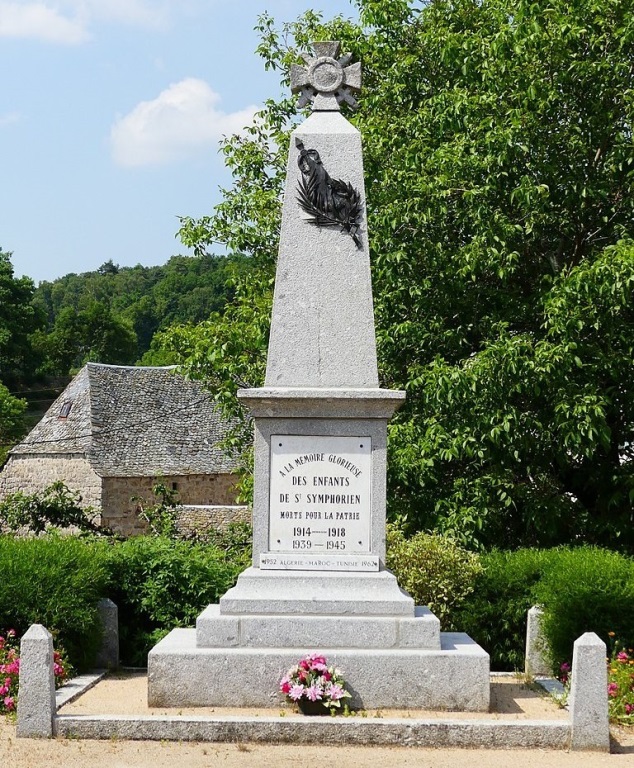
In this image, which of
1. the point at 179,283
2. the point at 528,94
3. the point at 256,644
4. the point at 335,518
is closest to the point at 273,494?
the point at 335,518

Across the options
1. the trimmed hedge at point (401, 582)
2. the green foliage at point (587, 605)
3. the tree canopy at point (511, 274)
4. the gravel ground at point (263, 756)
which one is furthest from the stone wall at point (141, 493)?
the gravel ground at point (263, 756)

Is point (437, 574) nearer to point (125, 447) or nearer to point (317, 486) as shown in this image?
point (317, 486)

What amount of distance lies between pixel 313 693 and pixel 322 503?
1610 millimetres

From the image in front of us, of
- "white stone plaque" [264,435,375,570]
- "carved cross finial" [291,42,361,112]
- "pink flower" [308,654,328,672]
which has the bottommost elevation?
"pink flower" [308,654,328,672]

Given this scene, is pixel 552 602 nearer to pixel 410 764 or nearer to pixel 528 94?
pixel 410 764

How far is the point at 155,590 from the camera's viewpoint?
10430 millimetres

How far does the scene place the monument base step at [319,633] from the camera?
791cm

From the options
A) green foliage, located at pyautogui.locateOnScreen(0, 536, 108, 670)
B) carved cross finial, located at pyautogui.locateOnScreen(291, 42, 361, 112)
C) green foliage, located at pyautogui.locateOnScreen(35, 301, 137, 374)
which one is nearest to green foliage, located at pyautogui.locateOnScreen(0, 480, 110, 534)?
green foliage, located at pyautogui.locateOnScreen(0, 536, 108, 670)

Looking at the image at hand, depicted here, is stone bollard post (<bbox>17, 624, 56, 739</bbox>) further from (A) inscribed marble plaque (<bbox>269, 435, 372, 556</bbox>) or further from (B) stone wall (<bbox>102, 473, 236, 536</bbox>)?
(B) stone wall (<bbox>102, 473, 236, 536</bbox>)

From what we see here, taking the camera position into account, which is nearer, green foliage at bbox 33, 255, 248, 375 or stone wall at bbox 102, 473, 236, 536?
stone wall at bbox 102, 473, 236, 536

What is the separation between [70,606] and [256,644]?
2072mm

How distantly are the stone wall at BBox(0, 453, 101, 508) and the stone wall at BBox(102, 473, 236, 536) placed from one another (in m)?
0.42

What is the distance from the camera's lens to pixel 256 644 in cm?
794

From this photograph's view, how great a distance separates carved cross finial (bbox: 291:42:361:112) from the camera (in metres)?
9.01
